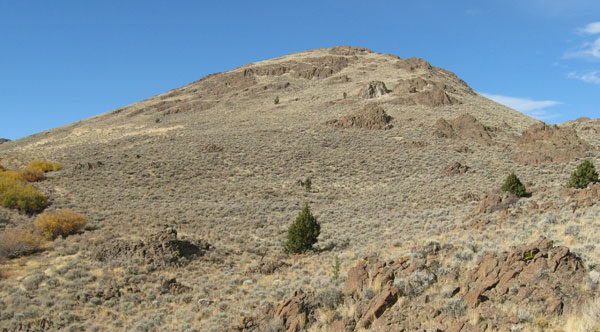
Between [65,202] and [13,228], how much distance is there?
18.6 feet

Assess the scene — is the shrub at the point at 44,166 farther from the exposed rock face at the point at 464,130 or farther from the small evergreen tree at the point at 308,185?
the exposed rock face at the point at 464,130

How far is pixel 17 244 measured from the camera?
49.3ft

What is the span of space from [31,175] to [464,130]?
150 ft

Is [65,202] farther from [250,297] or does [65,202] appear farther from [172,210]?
[250,297]

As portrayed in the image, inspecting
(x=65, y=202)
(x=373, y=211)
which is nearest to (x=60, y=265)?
(x=65, y=202)

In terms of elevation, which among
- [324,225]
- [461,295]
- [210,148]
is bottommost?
[324,225]

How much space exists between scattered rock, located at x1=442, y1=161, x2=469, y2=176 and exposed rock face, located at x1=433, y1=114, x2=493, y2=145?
10.1m

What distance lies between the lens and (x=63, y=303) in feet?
37.5

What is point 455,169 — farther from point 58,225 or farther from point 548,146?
point 58,225

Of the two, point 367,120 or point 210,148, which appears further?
point 367,120

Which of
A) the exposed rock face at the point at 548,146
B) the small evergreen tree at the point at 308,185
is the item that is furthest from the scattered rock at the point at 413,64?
the small evergreen tree at the point at 308,185

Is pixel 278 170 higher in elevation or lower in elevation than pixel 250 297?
higher

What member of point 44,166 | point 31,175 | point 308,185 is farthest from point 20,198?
point 308,185

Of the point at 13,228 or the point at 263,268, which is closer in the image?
the point at 263,268
